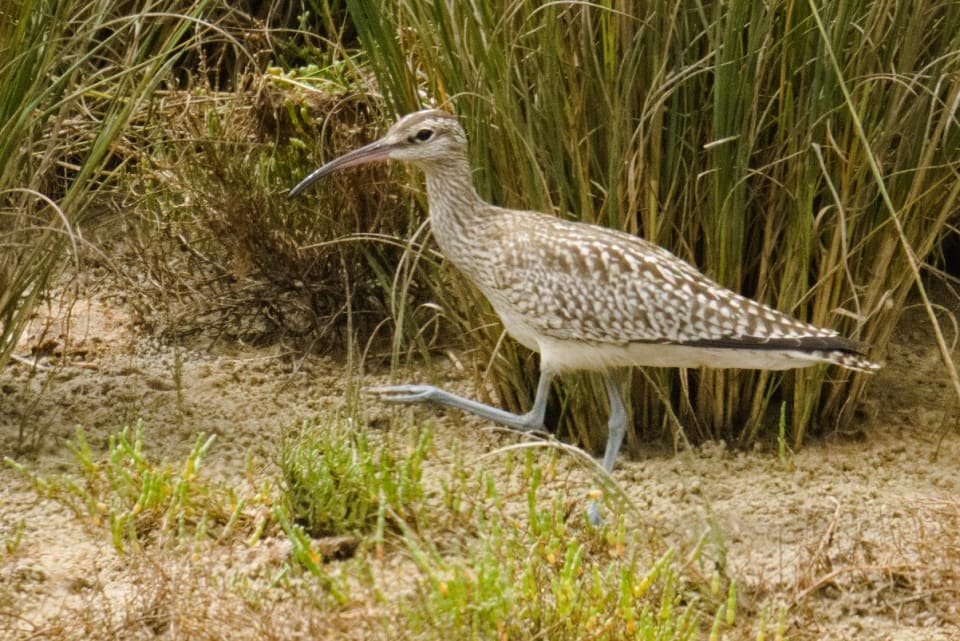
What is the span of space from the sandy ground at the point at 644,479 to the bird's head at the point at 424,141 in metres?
0.86

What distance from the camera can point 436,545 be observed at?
398 cm

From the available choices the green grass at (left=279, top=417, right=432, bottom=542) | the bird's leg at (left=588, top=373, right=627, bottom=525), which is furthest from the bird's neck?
the green grass at (left=279, top=417, right=432, bottom=542)

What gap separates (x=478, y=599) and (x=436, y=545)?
74 centimetres

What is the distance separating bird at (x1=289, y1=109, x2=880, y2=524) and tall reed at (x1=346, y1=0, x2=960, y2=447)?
148 millimetres

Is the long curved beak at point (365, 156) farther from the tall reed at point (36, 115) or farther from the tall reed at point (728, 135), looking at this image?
the tall reed at point (36, 115)

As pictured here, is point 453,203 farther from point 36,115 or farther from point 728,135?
point 36,115

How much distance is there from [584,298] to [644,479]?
634 millimetres

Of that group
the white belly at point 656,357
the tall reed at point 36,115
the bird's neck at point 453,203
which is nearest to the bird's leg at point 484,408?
the white belly at point 656,357

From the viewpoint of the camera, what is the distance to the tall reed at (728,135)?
13.6ft

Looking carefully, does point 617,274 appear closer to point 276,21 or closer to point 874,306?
point 874,306

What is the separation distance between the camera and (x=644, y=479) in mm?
4539

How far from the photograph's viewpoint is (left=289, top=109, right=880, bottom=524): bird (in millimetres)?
4125

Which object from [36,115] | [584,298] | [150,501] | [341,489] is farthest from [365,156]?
[150,501]

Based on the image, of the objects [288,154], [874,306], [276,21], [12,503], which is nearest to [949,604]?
[874,306]
